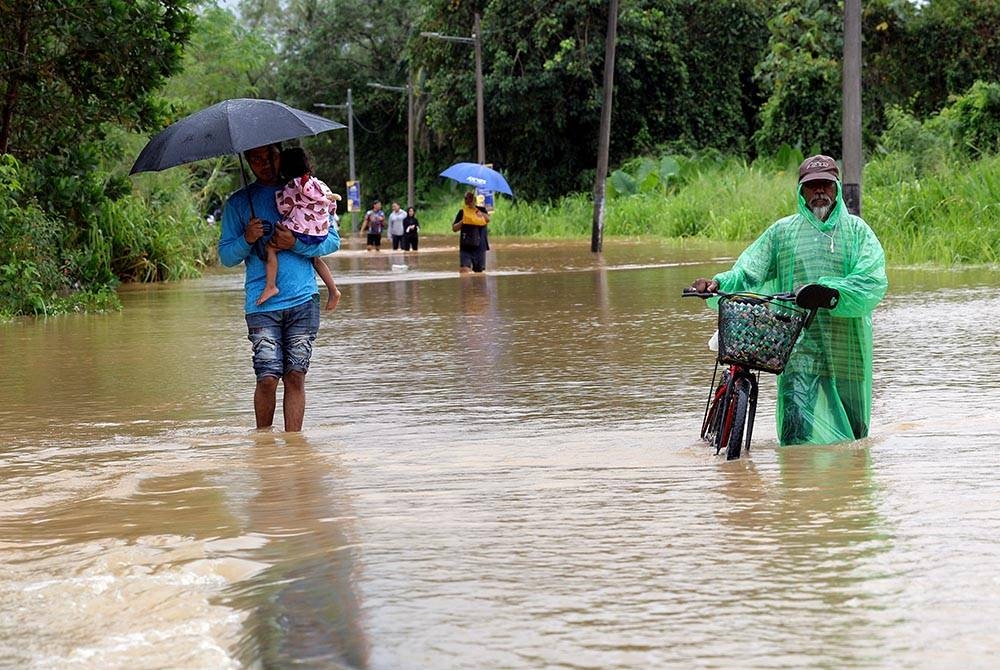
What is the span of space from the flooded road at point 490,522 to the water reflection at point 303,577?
0.05 feet

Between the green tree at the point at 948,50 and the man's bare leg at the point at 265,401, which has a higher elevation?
the green tree at the point at 948,50

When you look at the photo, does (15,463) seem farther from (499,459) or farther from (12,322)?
(12,322)

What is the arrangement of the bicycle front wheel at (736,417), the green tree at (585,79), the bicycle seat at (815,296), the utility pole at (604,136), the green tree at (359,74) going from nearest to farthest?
1. the bicycle seat at (815,296)
2. the bicycle front wheel at (736,417)
3. the utility pole at (604,136)
4. the green tree at (585,79)
5. the green tree at (359,74)

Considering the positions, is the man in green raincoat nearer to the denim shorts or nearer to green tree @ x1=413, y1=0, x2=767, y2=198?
the denim shorts

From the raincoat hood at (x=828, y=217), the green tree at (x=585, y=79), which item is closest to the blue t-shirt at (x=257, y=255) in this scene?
the raincoat hood at (x=828, y=217)

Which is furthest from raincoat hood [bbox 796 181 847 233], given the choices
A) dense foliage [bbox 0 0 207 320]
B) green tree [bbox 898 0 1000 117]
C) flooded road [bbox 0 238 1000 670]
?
green tree [bbox 898 0 1000 117]

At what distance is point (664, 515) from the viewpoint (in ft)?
18.6

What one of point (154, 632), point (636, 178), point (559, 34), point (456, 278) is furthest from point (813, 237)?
point (559, 34)

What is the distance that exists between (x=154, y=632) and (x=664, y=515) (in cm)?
204

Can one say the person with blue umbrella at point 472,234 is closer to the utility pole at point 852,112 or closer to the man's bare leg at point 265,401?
the utility pole at point 852,112

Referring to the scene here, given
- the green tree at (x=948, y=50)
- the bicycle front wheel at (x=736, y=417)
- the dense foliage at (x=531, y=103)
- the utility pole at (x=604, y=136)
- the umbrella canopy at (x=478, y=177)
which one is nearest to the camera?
the bicycle front wheel at (x=736, y=417)

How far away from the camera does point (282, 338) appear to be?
8.10 m

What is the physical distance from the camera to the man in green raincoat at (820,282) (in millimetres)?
7075

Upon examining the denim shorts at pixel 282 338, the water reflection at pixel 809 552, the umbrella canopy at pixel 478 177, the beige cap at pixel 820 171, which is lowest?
the water reflection at pixel 809 552
